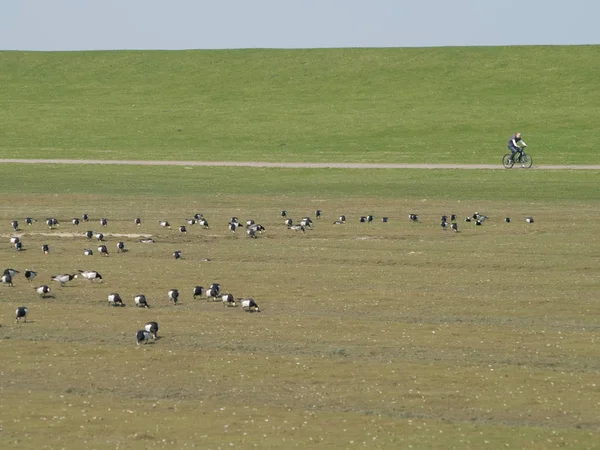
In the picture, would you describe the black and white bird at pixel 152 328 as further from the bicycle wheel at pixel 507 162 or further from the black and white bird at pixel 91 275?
the bicycle wheel at pixel 507 162

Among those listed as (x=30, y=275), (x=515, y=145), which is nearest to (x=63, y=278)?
(x=30, y=275)

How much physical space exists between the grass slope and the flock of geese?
2525 cm

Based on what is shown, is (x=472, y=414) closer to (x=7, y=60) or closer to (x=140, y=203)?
(x=140, y=203)

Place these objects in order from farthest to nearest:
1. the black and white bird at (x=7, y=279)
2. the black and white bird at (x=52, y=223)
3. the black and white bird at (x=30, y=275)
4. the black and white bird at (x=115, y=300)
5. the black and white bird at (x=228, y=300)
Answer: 1. the black and white bird at (x=52, y=223)
2. the black and white bird at (x=30, y=275)
3. the black and white bird at (x=7, y=279)
4. the black and white bird at (x=228, y=300)
5. the black and white bird at (x=115, y=300)

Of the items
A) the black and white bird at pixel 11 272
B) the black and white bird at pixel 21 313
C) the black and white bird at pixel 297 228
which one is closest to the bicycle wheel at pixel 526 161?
the black and white bird at pixel 297 228

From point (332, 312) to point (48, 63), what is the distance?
99.2 metres

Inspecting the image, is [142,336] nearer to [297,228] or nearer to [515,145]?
[297,228]

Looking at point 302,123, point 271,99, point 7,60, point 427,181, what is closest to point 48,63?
point 7,60

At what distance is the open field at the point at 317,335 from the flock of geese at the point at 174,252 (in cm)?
30

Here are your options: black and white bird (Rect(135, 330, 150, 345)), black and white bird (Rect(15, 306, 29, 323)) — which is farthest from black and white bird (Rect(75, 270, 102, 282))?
black and white bird (Rect(135, 330, 150, 345))

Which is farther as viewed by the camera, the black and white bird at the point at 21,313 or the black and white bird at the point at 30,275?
the black and white bird at the point at 30,275

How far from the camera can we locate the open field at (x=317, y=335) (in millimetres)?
19516

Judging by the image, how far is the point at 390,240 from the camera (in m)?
39.2

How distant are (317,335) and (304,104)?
72260mm
